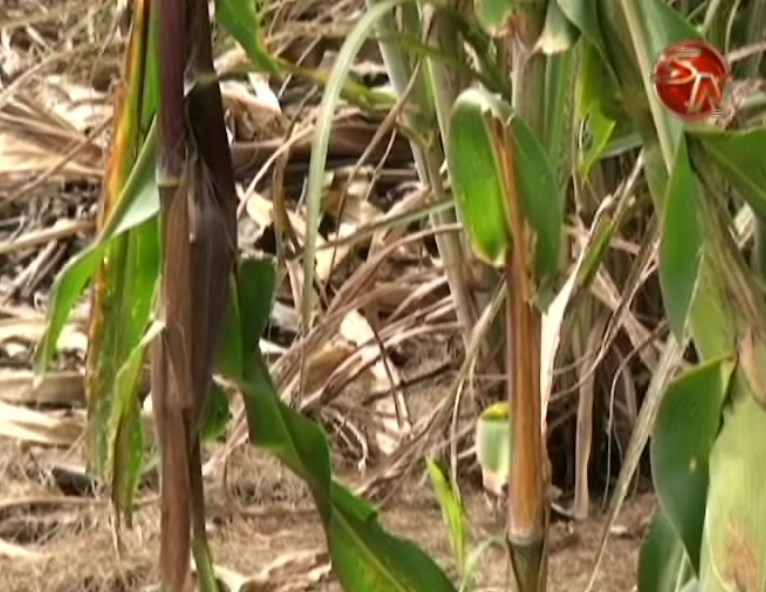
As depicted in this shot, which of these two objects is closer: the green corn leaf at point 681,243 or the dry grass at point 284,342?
the green corn leaf at point 681,243

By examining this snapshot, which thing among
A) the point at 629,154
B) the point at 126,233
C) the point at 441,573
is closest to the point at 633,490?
the point at 629,154

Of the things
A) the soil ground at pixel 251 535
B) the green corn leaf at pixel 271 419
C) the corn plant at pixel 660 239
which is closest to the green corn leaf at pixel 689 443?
the corn plant at pixel 660 239

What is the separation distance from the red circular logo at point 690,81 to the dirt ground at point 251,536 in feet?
1.23

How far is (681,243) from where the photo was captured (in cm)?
39

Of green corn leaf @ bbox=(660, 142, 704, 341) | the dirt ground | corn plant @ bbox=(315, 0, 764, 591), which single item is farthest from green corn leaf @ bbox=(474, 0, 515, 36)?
the dirt ground

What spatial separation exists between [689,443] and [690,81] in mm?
99

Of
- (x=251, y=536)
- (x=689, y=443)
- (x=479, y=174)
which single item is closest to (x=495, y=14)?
(x=479, y=174)

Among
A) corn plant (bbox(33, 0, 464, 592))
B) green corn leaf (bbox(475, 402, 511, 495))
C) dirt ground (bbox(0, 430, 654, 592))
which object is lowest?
dirt ground (bbox(0, 430, 654, 592))

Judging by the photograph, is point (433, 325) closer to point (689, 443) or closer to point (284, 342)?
point (284, 342)

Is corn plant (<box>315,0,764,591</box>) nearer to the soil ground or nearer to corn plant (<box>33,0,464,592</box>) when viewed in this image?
corn plant (<box>33,0,464,592</box>)

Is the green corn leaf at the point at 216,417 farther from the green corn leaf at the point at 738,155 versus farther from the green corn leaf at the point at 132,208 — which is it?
the green corn leaf at the point at 738,155

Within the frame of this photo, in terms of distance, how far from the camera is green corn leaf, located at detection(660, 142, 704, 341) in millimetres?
381

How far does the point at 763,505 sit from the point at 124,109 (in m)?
0.24

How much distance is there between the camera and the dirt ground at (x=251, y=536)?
2.45 ft
